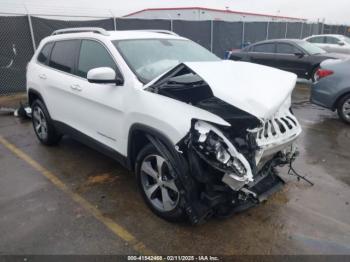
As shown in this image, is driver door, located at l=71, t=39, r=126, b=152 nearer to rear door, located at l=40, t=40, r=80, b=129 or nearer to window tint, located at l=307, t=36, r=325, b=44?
rear door, located at l=40, t=40, r=80, b=129

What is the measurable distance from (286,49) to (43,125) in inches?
354

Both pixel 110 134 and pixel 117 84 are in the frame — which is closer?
pixel 117 84

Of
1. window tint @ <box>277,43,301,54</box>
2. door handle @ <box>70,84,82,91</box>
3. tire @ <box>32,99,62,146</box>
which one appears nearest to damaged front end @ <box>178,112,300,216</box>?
door handle @ <box>70,84,82,91</box>

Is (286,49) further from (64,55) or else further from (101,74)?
(101,74)

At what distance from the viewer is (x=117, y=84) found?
11.4 feet

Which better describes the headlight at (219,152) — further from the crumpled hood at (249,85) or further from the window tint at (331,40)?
the window tint at (331,40)

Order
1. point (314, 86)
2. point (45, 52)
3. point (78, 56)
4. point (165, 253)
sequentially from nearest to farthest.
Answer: point (165, 253) → point (78, 56) → point (45, 52) → point (314, 86)

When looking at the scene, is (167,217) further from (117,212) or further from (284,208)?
(284,208)

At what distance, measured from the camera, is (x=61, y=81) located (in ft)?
14.7

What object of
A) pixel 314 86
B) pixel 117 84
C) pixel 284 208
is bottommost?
pixel 284 208

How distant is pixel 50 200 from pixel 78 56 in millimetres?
1883

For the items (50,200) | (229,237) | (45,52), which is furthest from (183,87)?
(45,52)

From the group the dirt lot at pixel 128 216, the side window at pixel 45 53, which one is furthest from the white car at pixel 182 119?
the side window at pixel 45 53

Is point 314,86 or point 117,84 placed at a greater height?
point 117,84
